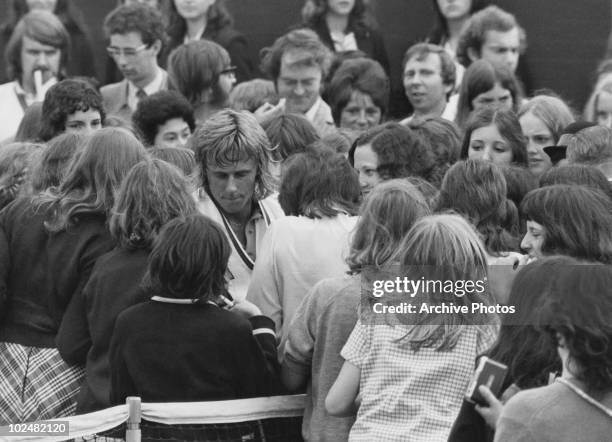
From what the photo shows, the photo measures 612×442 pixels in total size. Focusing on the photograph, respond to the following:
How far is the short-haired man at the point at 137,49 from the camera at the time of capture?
32.1ft

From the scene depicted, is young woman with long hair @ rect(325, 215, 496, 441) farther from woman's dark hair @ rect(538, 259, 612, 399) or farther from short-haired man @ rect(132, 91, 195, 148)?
short-haired man @ rect(132, 91, 195, 148)

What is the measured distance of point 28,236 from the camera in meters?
5.96

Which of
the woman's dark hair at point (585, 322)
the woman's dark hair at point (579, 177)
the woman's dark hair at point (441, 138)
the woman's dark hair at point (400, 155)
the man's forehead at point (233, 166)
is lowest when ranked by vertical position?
the woman's dark hair at point (441, 138)

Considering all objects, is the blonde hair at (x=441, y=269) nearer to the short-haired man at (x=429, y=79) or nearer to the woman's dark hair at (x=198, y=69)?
the short-haired man at (x=429, y=79)

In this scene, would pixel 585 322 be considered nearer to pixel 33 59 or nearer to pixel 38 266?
pixel 38 266

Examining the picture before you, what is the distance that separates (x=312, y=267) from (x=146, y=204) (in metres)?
0.74

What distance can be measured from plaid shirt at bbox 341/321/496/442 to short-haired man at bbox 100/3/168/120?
5321 millimetres

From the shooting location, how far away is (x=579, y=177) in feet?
19.3

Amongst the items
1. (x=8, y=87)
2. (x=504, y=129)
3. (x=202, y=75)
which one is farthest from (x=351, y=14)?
(x=504, y=129)

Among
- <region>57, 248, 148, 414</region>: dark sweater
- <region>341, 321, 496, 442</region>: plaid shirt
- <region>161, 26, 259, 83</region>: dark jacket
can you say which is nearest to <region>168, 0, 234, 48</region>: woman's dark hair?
<region>161, 26, 259, 83</region>: dark jacket

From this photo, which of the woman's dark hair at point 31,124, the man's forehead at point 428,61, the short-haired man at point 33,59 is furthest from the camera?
the short-haired man at point 33,59

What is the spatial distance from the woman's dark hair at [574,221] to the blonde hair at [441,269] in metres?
0.44

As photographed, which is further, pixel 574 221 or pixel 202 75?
pixel 202 75

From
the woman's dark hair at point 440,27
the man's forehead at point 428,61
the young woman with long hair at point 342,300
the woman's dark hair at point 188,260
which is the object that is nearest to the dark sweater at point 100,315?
the woman's dark hair at point 188,260
